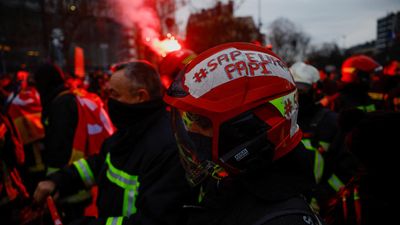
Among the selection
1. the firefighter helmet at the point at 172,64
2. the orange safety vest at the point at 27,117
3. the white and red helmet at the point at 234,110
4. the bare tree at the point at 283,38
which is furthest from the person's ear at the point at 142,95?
the bare tree at the point at 283,38

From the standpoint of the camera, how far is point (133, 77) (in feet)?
7.90

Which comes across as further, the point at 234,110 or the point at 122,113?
the point at 122,113

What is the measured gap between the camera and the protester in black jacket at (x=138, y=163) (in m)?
1.88

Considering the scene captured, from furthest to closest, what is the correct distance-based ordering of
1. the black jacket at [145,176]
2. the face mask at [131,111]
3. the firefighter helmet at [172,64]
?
the firefighter helmet at [172,64] < the face mask at [131,111] < the black jacket at [145,176]

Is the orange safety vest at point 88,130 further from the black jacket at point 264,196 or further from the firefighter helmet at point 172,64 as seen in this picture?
the black jacket at point 264,196

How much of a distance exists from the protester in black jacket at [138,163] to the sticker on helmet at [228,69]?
2.32 feet

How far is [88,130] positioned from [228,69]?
9.28ft

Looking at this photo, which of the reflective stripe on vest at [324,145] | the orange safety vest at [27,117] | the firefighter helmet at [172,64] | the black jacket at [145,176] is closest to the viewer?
the black jacket at [145,176]

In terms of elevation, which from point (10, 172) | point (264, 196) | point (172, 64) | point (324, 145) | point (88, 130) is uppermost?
point (172, 64)

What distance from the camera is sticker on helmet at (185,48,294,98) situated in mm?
1398

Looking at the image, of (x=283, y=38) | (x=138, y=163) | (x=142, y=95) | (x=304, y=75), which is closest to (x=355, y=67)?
(x=304, y=75)

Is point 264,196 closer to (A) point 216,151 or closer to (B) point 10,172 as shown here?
(A) point 216,151

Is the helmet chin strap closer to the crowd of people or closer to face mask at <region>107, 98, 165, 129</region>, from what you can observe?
the crowd of people

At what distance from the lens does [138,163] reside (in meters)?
2.13
